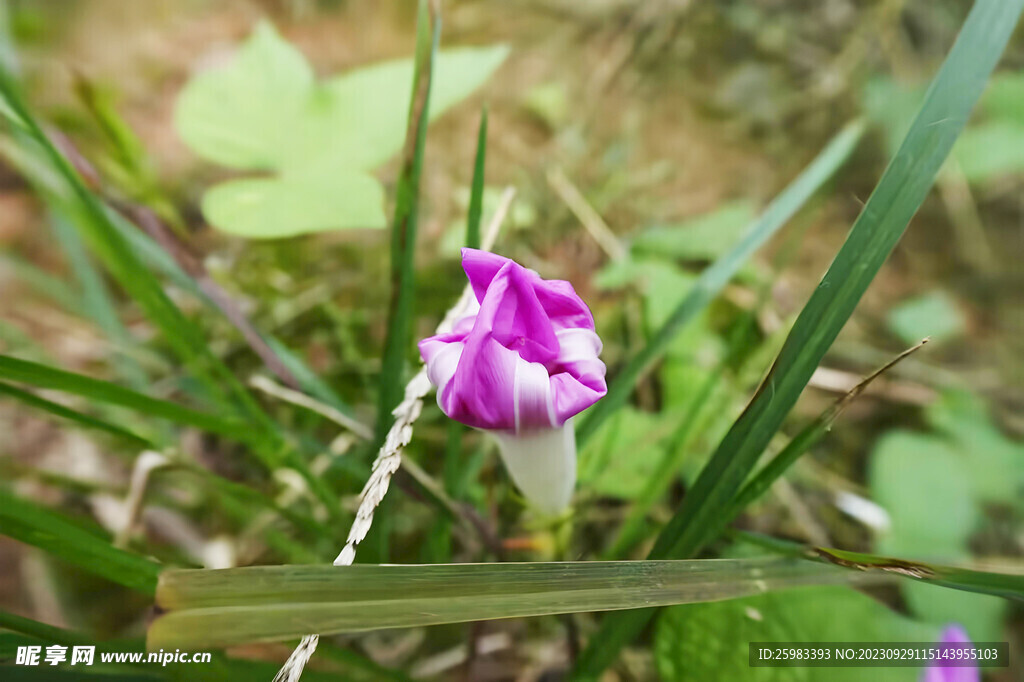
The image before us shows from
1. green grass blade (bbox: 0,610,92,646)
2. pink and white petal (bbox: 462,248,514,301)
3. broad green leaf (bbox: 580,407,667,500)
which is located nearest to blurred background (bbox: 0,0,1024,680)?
broad green leaf (bbox: 580,407,667,500)

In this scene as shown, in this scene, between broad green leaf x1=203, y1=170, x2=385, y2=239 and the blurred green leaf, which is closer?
broad green leaf x1=203, y1=170, x2=385, y2=239

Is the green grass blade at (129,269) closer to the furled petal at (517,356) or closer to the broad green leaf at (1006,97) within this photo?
the furled petal at (517,356)

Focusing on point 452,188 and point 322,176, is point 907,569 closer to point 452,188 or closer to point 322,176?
point 322,176

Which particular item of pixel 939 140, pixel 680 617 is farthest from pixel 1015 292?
pixel 680 617

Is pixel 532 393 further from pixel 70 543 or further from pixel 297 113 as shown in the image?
pixel 297 113

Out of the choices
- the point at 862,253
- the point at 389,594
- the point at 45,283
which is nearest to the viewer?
the point at 389,594

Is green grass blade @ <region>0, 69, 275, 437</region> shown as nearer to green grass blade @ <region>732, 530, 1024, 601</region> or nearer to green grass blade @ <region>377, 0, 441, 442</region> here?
green grass blade @ <region>377, 0, 441, 442</region>

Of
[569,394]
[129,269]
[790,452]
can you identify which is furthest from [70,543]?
[790,452]
